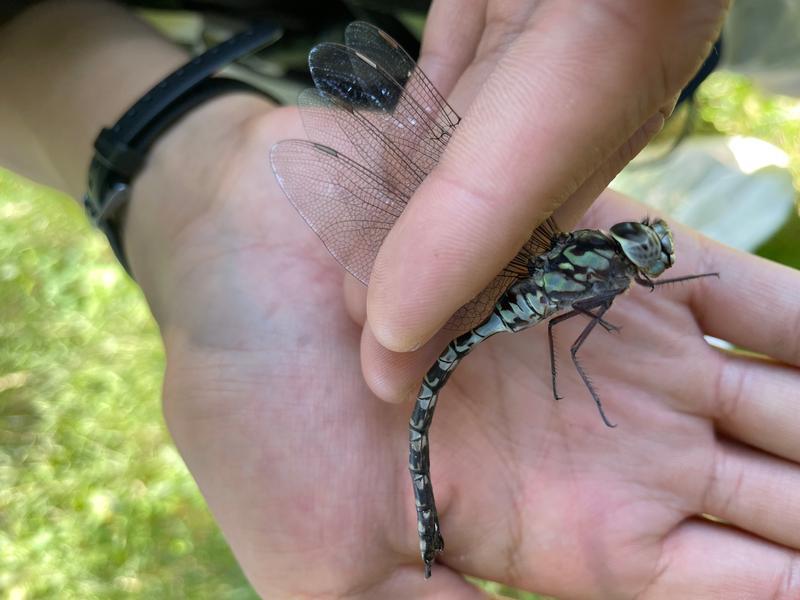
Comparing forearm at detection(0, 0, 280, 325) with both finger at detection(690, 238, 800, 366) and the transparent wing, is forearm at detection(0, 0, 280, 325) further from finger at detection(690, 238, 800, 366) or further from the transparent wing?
finger at detection(690, 238, 800, 366)

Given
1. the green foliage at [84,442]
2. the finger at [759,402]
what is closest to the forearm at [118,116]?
the green foliage at [84,442]

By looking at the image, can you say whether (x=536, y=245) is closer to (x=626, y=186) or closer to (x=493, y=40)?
(x=493, y=40)

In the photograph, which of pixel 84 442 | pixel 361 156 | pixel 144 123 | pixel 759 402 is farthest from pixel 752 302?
pixel 84 442

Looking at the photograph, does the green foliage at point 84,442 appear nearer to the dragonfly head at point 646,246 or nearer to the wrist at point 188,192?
the wrist at point 188,192

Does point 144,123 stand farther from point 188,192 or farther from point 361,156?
point 361,156

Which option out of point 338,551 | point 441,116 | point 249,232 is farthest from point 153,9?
point 338,551
